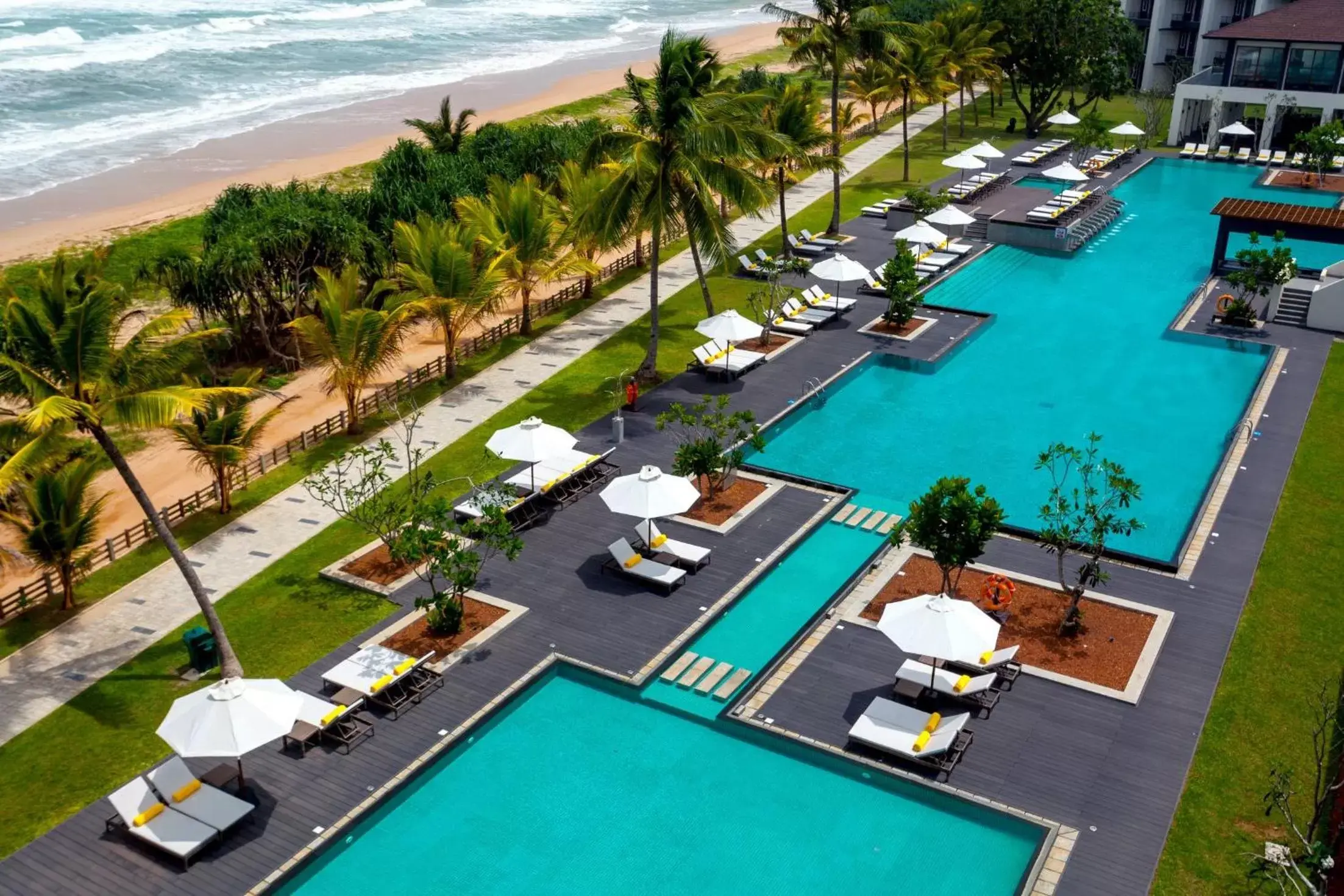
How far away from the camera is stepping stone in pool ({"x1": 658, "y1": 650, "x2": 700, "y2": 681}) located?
18.7 metres

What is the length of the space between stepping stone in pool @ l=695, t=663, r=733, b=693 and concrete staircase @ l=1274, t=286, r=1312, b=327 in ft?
83.1

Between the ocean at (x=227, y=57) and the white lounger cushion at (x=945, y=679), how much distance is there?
50.9 meters

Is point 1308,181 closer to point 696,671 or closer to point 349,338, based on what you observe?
point 349,338

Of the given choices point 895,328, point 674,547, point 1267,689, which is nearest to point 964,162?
point 895,328

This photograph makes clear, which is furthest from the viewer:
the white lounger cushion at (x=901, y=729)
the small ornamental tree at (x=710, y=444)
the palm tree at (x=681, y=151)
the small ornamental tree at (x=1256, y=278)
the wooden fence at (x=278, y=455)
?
the small ornamental tree at (x=1256, y=278)

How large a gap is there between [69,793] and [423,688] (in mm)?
5089

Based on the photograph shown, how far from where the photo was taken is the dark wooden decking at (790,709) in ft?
49.3

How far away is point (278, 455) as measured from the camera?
2736 cm

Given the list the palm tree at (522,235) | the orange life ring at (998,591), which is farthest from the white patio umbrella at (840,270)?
the orange life ring at (998,591)

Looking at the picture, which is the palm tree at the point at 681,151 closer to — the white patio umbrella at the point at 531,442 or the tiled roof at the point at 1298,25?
the white patio umbrella at the point at 531,442

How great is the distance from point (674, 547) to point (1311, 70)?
5098 centimetres

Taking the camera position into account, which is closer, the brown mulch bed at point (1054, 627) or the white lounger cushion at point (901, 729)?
the white lounger cushion at point (901, 729)

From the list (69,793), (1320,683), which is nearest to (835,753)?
(1320,683)

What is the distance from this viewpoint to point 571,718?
18.0m
